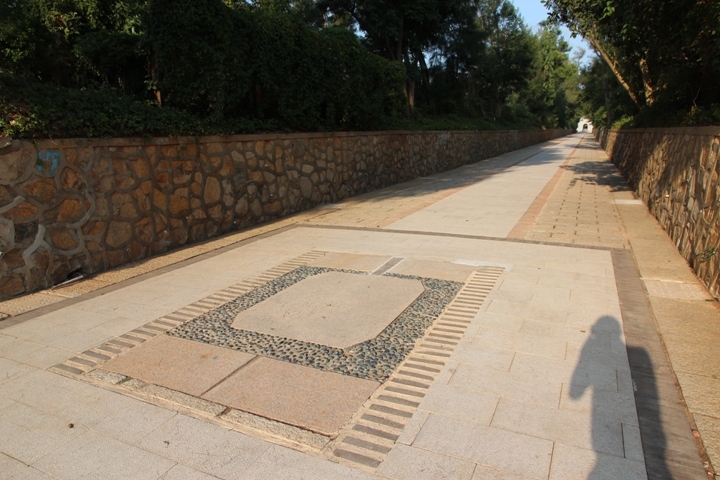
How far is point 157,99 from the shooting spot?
828 cm

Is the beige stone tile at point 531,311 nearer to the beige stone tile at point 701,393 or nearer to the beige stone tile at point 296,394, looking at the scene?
the beige stone tile at point 701,393

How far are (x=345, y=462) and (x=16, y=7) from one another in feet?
31.9

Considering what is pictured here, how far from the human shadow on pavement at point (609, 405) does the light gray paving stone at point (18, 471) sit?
111 inches

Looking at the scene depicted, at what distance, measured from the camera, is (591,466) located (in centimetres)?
244

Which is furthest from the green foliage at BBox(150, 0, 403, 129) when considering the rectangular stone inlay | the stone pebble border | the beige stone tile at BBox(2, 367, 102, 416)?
the beige stone tile at BBox(2, 367, 102, 416)

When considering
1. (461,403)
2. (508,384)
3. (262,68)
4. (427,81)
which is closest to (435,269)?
(508,384)

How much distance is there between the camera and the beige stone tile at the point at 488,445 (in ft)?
8.11

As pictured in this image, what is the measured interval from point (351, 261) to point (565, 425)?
3850 mm

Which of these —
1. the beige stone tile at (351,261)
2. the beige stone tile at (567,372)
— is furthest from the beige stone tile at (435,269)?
the beige stone tile at (567,372)

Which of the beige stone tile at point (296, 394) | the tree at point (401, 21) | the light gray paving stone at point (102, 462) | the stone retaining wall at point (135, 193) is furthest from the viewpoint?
the tree at point (401, 21)

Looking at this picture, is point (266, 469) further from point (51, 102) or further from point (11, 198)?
point (51, 102)

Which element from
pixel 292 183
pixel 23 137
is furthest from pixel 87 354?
pixel 292 183

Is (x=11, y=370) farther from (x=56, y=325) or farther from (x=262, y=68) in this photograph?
(x=262, y=68)

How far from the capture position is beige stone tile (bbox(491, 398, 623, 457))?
8.61 feet
